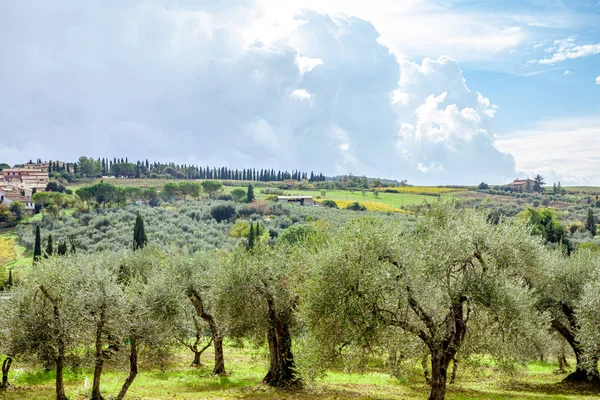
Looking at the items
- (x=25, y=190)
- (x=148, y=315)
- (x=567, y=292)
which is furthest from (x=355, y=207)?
(x=148, y=315)

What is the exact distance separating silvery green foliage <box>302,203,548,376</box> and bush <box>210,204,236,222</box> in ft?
315

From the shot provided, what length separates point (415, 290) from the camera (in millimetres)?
19984

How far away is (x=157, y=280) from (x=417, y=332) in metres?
18.3

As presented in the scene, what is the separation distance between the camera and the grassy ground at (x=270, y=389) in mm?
25328

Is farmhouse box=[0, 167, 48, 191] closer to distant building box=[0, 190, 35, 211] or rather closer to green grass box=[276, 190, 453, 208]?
distant building box=[0, 190, 35, 211]

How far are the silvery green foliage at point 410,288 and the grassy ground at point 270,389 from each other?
3348mm

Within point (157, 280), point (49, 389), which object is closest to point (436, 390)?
point (157, 280)

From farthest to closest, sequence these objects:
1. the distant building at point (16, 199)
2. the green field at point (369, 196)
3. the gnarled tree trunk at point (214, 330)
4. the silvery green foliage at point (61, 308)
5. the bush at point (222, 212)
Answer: the green field at point (369, 196) < the distant building at point (16, 199) < the bush at point (222, 212) < the gnarled tree trunk at point (214, 330) < the silvery green foliage at point (61, 308)

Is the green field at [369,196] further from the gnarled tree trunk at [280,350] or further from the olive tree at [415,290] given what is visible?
the olive tree at [415,290]

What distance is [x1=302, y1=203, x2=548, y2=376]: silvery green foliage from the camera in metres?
19.7

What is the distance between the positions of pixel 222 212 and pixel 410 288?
329 feet

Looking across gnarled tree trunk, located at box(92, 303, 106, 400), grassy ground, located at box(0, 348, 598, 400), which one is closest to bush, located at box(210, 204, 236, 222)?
grassy ground, located at box(0, 348, 598, 400)

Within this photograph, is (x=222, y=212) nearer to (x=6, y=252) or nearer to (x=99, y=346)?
(x=6, y=252)

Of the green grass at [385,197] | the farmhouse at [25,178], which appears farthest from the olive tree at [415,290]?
the farmhouse at [25,178]
